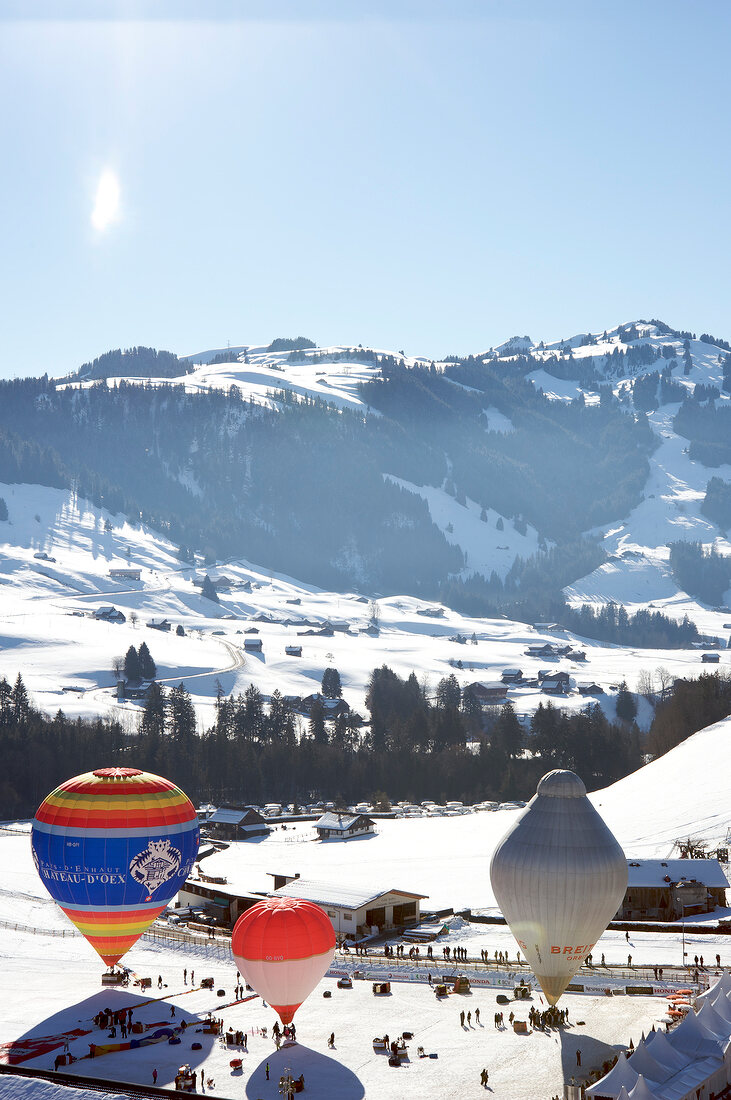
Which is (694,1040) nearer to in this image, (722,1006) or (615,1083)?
(722,1006)

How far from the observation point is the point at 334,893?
5862cm

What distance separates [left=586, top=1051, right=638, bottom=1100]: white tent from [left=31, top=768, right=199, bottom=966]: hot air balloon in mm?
20394

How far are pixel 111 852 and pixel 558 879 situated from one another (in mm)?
17067

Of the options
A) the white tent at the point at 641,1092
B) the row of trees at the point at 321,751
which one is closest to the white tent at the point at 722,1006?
the white tent at the point at 641,1092

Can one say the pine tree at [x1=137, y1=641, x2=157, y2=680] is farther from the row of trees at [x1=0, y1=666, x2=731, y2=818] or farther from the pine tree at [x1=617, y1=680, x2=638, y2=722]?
the pine tree at [x1=617, y1=680, x2=638, y2=722]

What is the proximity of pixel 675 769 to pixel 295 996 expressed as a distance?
55.5 meters

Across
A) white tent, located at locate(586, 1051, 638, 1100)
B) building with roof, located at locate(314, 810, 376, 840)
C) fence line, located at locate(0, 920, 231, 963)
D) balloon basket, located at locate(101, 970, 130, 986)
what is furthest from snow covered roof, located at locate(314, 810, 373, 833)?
white tent, located at locate(586, 1051, 638, 1100)

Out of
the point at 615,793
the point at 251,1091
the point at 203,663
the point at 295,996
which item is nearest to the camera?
the point at 251,1091

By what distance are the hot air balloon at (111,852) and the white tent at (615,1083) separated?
20394 millimetres

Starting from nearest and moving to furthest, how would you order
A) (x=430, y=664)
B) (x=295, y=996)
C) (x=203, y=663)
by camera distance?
(x=295, y=996) < (x=203, y=663) < (x=430, y=664)

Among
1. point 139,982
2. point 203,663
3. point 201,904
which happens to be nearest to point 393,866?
point 201,904

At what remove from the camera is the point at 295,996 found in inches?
1506

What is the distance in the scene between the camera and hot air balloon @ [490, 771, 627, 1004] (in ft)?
125

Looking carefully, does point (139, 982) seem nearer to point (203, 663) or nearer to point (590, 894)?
point (590, 894)
